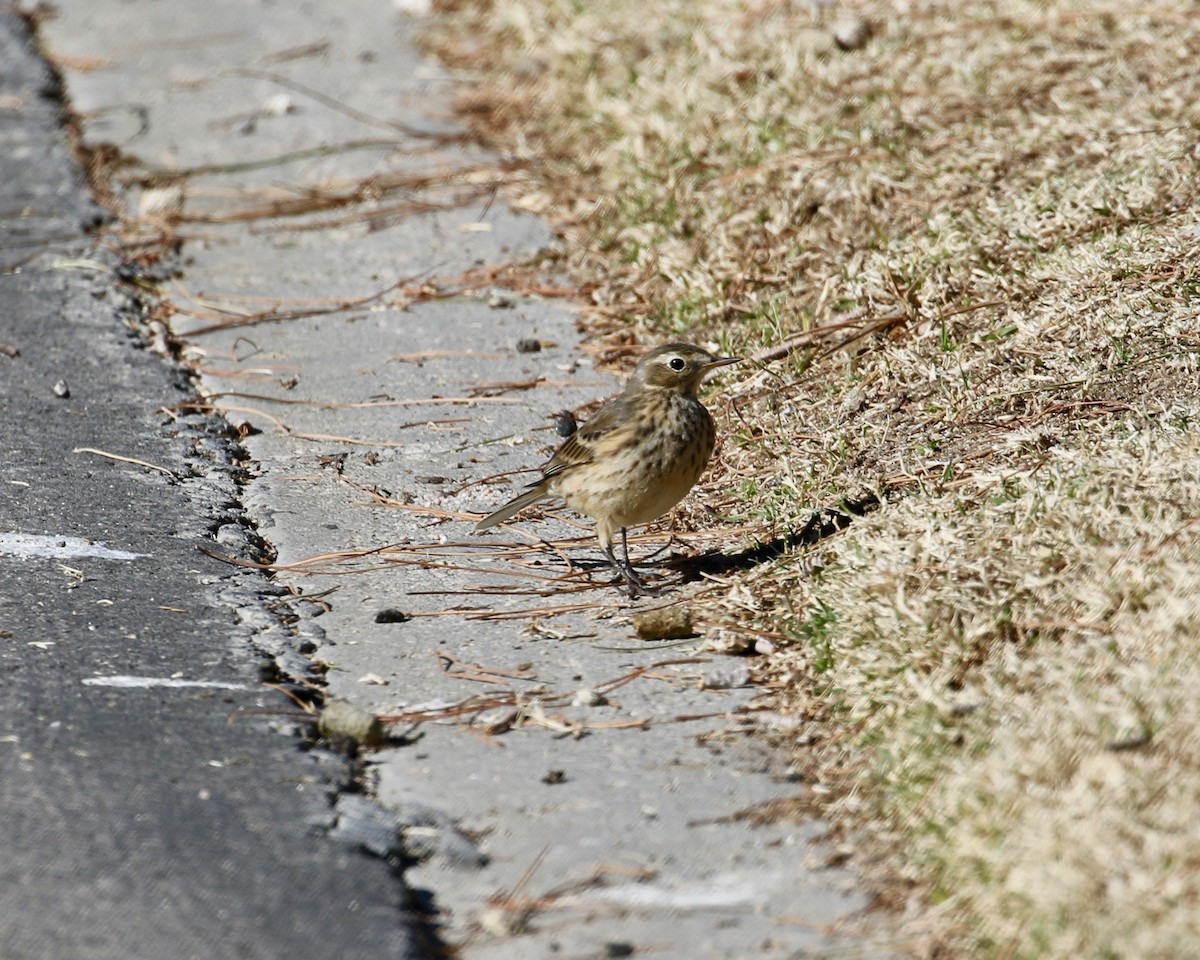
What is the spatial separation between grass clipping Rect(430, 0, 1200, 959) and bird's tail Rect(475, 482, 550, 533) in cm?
73

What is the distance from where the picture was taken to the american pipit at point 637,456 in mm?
5590

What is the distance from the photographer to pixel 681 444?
18.5 ft

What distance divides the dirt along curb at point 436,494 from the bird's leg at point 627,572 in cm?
7

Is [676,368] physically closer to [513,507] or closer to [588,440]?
[588,440]

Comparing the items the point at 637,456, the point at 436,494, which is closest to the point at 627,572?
the point at 637,456

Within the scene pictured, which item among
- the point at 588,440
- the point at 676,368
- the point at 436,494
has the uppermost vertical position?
the point at 676,368

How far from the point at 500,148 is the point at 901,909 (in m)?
7.02

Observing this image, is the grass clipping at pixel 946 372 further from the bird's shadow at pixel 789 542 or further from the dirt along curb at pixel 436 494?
the dirt along curb at pixel 436 494

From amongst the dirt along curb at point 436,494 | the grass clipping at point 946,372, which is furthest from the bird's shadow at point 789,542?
Result: the dirt along curb at point 436,494

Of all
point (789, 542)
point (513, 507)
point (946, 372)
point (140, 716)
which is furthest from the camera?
point (946, 372)

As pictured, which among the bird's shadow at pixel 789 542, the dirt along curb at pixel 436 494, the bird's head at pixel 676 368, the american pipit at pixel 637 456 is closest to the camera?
the dirt along curb at pixel 436 494

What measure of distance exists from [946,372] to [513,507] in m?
1.77

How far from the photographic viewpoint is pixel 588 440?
19.1ft

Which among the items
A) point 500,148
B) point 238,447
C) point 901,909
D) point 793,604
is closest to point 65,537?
point 238,447
